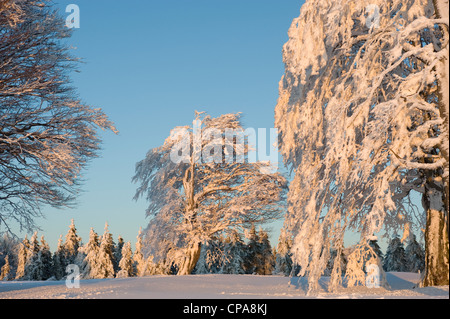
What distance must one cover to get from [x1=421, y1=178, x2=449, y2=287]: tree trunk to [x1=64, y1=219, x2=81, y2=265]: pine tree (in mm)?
46501

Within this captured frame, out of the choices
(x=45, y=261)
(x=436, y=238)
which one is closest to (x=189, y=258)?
(x=436, y=238)

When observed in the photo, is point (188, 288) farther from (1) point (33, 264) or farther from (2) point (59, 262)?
(2) point (59, 262)

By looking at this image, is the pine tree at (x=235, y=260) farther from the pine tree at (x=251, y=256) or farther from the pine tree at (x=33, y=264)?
the pine tree at (x=33, y=264)

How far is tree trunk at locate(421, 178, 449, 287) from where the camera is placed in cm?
886

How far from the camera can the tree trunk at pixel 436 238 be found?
8.86m

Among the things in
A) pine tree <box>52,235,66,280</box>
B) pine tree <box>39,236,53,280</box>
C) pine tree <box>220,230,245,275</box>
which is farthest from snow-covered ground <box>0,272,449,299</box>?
pine tree <box>52,235,66,280</box>

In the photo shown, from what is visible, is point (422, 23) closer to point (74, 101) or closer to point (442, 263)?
point (442, 263)

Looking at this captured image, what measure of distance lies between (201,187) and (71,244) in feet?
120

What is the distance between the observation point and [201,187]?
21.1 m

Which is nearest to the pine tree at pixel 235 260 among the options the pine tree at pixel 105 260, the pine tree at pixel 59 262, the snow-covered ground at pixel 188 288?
the pine tree at pixel 105 260

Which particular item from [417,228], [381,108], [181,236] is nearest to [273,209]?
[181,236]

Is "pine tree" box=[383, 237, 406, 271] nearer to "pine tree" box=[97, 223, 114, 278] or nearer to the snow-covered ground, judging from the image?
the snow-covered ground

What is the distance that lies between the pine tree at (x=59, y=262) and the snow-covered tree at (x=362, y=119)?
149ft

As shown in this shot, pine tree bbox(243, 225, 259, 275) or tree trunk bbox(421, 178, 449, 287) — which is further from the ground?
tree trunk bbox(421, 178, 449, 287)
